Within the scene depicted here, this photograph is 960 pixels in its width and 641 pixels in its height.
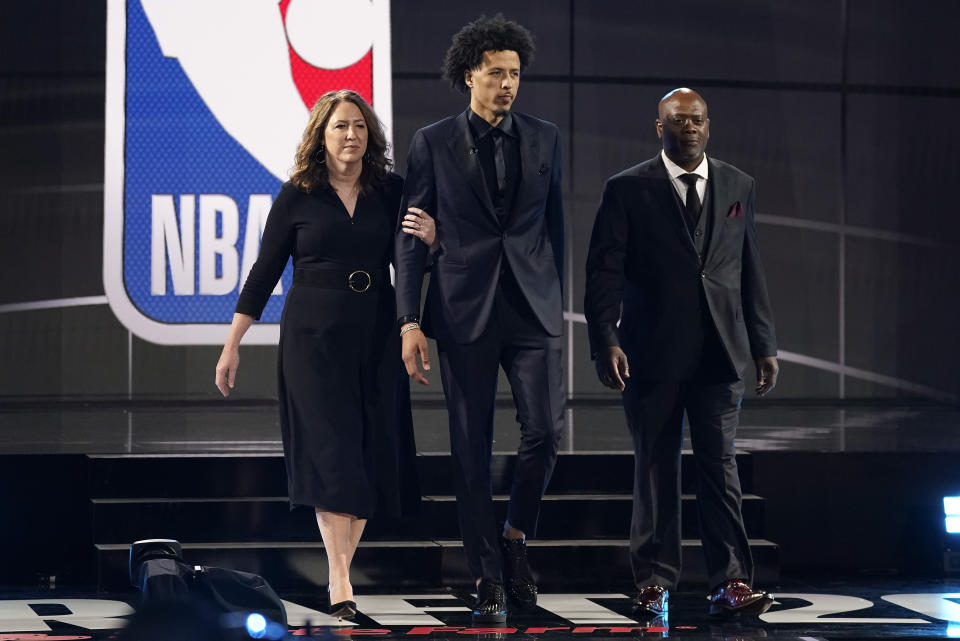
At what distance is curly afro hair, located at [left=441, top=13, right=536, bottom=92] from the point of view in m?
4.04

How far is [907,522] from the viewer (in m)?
Result: 5.21

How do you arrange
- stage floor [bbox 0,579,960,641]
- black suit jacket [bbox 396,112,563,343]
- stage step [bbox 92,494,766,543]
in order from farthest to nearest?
stage step [bbox 92,494,766,543], black suit jacket [bbox 396,112,563,343], stage floor [bbox 0,579,960,641]

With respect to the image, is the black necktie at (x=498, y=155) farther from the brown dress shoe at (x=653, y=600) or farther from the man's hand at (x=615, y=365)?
the brown dress shoe at (x=653, y=600)

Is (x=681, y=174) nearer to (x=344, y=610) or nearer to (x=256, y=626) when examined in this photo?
(x=344, y=610)

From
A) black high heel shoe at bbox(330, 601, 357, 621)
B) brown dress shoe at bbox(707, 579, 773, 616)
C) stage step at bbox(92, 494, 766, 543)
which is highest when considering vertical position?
stage step at bbox(92, 494, 766, 543)

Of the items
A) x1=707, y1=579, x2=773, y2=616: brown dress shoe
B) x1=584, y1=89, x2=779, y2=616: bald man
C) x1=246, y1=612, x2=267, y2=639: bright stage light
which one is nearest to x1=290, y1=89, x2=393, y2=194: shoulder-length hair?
x1=584, y1=89, x2=779, y2=616: bald man

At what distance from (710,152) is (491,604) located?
16.3 ft

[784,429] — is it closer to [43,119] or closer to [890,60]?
[890,60]

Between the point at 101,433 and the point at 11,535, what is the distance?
1214mm

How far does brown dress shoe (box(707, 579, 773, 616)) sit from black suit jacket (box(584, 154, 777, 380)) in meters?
0.65

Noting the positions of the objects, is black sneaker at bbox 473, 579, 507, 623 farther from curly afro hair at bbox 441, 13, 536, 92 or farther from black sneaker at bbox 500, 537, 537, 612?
curly afro hair at bbox 441, 13, 536, 92

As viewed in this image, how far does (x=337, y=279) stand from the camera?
13.6 ft

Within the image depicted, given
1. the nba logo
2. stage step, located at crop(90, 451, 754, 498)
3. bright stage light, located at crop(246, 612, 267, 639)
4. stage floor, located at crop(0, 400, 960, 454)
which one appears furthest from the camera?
the nba logo

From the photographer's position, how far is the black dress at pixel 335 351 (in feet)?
13.6
